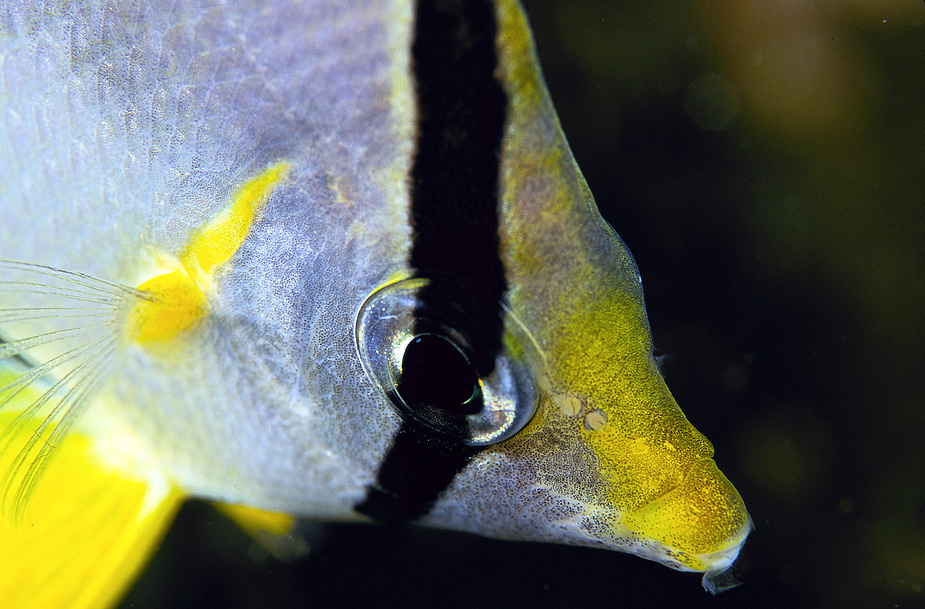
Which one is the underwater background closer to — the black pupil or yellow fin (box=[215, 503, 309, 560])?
yellow fin (box=[215, 503, 309, 560])

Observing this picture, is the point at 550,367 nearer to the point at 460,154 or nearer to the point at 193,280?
the point at 460,154

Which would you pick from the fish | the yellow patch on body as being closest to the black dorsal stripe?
the fish

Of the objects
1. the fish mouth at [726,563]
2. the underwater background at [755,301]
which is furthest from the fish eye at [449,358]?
the underwater background at [755,301]

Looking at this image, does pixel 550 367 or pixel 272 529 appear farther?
pixel 272 529

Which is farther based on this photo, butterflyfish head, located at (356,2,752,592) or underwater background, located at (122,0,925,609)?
underwater background, located at (122,0,925,609)

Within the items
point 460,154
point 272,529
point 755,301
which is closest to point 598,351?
point 460,154

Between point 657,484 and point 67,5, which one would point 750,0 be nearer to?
point 657,484
